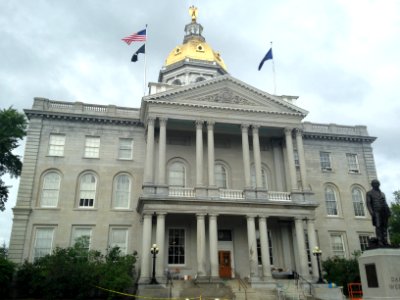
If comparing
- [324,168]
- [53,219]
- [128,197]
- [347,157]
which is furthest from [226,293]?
[347,157]

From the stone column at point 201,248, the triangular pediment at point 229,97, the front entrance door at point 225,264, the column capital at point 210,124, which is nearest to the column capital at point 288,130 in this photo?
the triangular pediment at point 229,97

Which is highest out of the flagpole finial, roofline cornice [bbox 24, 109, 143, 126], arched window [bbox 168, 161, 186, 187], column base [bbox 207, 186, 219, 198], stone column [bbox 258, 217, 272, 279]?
the flagpole finial

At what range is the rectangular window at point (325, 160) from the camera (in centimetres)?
3700

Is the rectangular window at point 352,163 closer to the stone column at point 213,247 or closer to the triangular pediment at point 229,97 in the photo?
the triangular pediment at point 229,97

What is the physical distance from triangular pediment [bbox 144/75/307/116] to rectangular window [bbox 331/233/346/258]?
11.3 meters

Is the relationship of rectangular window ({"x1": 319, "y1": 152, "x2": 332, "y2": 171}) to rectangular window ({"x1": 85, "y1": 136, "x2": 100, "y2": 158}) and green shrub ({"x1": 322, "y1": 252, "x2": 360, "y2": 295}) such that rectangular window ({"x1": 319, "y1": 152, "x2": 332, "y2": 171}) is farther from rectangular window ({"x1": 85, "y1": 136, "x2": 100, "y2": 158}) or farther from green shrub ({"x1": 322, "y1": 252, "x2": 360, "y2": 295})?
rectangular window ({"x1": 85, "y1": 136, "x2": 100, "y2": 158})

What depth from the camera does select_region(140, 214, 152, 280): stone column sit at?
82.7 ft

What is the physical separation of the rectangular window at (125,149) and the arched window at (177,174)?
3.69m

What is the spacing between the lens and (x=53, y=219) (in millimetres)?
29406

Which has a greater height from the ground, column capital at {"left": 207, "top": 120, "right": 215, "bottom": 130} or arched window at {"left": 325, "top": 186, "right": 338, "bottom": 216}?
column capital at {"left": 207, "top": 120, "right": 215, "bottom": 130}

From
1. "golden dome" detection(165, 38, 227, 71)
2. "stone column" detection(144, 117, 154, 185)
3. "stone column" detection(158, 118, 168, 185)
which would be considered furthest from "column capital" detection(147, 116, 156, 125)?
"golden dome" detection(165, 38, 227, 71)

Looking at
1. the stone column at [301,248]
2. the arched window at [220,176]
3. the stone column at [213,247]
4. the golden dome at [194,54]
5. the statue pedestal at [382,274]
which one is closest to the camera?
the statue pedestal at [382,274]

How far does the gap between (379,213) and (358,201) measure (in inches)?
959

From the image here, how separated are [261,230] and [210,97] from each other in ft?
38.0
